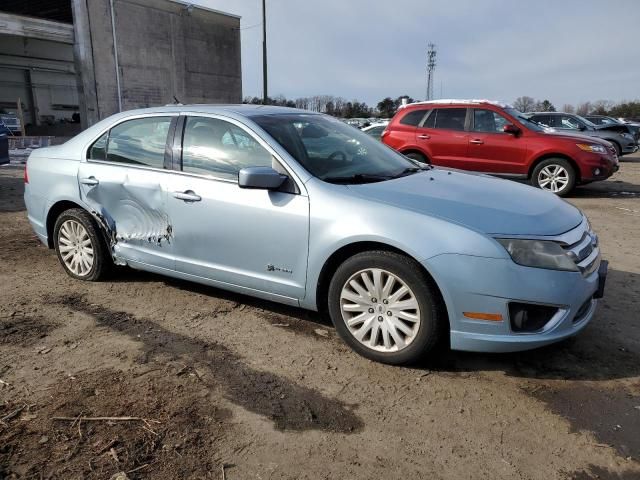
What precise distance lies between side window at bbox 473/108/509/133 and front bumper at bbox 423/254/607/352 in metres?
7.39

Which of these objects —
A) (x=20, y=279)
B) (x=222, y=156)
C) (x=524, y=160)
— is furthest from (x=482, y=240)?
(x=524, y=160)

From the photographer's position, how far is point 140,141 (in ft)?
14.0

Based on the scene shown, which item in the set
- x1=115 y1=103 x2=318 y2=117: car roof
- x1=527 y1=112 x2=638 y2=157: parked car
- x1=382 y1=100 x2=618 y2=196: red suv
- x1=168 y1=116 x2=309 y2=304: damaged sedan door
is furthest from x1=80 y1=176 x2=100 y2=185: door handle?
x1=527 y1=112 x2=638 y2=157: parked car

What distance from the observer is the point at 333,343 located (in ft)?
11.6

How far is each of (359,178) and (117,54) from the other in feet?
82.8

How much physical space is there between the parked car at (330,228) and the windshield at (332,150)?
17 mm

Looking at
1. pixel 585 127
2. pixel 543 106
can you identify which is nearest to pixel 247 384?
pixel 585 127

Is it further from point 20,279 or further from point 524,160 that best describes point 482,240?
point 524,160

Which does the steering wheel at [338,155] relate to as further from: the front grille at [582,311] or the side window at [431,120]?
the side window at [431,120]

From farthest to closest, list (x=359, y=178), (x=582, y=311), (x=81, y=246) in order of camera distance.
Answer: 1. (x=81, y=246)
2. (x=359, y=178)
3. (x=582, y=311)

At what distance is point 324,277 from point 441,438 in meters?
1.27

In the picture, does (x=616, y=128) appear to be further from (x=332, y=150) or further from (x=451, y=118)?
(x=332, y=150)

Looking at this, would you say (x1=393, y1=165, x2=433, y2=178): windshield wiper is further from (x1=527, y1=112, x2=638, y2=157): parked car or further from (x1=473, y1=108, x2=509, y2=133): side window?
(x1=527, y1=112, x2=638, y2=157): parked car

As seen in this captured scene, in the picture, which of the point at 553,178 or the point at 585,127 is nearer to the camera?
the point at 553,178
